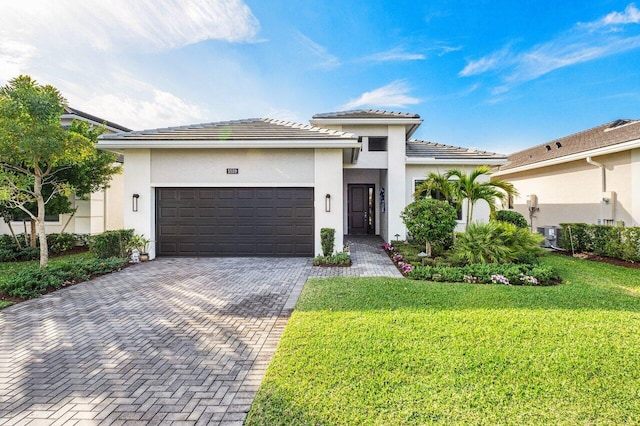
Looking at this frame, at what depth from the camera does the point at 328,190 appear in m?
9.28

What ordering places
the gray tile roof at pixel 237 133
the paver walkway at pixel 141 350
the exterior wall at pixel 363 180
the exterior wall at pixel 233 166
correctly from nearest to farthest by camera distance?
the paver walkway at pixel 141 350, the gray tile roof at pixel 237 133, the exterior wall at pixel 233 166, the exterior wall at pixel 363 180

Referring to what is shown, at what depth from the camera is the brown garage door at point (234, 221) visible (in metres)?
9.51

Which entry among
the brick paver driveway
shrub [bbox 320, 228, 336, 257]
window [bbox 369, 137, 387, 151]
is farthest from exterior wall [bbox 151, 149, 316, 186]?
window [bbox 369, 137, 387, 151]

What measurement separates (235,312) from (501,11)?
14.0 m

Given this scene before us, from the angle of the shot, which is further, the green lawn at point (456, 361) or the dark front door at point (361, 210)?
the dark front door at point (361, 210)

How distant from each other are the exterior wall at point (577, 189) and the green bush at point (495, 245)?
467 centimetres

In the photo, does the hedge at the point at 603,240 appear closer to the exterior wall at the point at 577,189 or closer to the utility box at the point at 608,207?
the utility box at the point at 608,207

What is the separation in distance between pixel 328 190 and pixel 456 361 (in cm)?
678

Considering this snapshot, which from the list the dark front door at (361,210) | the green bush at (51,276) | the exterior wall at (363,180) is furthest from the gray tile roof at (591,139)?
the green bush at (51,276)

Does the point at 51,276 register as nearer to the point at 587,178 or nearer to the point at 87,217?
the point at 87,217

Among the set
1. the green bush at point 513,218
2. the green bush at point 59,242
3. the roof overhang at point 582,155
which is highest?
the roof overhang at point 582,155

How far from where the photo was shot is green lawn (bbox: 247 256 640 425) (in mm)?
2346

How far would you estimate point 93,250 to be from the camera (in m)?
8.61

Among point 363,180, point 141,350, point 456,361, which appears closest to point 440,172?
point 363,180
